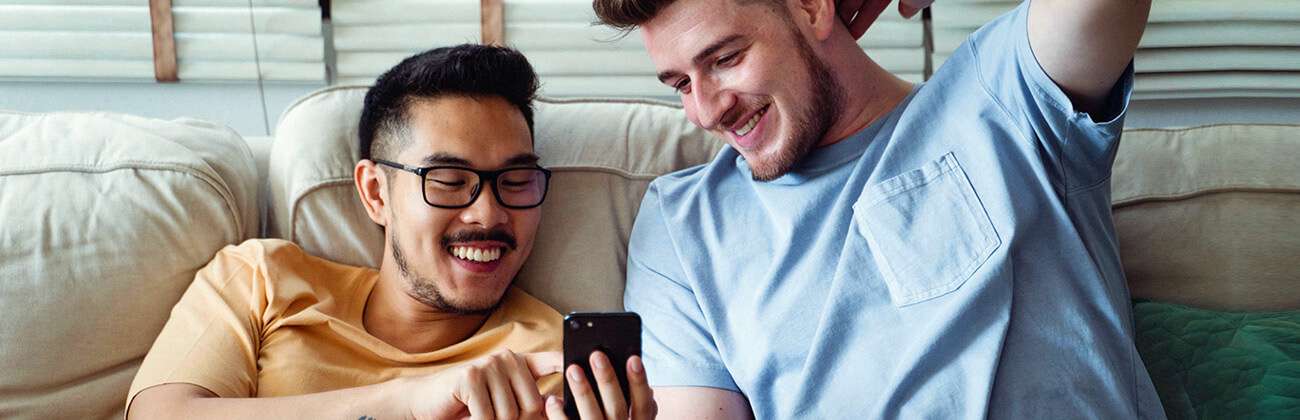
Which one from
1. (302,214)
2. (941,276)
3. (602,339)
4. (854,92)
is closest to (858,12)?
(854,92)

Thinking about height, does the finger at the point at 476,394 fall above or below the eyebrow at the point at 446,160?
below

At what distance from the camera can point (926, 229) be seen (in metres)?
1.56

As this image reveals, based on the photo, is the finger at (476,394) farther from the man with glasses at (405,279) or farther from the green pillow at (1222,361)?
the green pillow at (1222,361)

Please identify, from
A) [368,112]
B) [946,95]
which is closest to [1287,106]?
[946,95]

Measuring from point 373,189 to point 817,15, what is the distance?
2.66 ft

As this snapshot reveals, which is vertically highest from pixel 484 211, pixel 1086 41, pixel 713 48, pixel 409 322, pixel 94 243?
pixel 1086 41

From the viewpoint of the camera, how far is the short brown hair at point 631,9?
174cm

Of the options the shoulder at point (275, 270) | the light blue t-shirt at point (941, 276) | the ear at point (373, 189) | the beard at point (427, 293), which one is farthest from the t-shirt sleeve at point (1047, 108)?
the shoulder at point (275, 270)

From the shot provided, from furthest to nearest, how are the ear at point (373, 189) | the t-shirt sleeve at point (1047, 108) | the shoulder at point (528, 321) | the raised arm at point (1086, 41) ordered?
the ear at point (373, 189) → the shoulder at point (528, 321) → the t-shirt sleeve at point (1047, 108) → the raised arm at point (1086, 41)

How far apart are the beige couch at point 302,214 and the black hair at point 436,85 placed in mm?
90

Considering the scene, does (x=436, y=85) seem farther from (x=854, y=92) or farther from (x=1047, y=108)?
(x=1047, y=108)

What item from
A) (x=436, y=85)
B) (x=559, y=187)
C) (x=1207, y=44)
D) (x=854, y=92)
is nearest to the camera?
(x=854, y=92)

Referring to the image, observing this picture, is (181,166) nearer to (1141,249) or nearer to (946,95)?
(946,95)

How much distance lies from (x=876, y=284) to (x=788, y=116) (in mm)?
311
